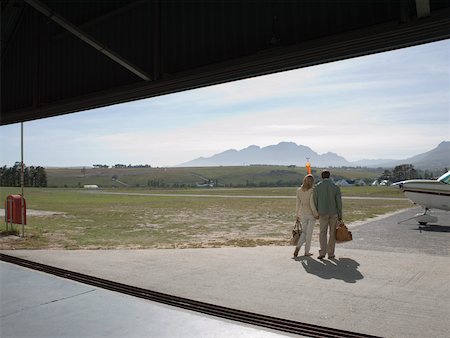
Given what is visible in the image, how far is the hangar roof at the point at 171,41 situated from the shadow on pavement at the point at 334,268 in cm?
358

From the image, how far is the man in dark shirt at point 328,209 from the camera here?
25.3 ft

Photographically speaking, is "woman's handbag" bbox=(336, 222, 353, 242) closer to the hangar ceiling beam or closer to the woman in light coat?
the woman in light coat

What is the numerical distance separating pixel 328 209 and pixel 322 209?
0.12 m

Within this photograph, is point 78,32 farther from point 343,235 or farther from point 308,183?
point 343,235

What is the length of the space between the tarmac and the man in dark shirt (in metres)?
0.34

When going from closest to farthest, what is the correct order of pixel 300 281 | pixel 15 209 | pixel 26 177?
1. pixel 300 281
2. pixel 15 209
3. pixel 26 177

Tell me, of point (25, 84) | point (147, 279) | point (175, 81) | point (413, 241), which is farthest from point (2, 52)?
point (413, 241)

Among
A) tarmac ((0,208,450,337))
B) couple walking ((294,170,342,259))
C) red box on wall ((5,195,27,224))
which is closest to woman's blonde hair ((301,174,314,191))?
couple walking ((294,170,342,259))

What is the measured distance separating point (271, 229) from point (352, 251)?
585 cm

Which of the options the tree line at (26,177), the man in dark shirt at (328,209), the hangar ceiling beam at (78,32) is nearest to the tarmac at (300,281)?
the man in dark shirt at (328,209)

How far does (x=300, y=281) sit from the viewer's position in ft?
19.8

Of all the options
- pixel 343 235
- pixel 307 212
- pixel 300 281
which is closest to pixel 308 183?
pixel 307 212

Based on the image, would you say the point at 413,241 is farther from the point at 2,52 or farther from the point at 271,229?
the point at 2,52

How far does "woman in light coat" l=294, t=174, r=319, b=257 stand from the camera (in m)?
7.97
